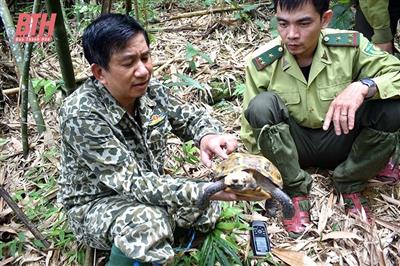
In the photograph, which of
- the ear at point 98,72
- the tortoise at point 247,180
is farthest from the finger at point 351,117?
the ear at point 98,72

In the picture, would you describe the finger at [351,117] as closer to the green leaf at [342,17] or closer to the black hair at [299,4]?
the black hair at [299,4]

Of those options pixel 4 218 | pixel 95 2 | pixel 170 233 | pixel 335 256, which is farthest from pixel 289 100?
pixel 95 2

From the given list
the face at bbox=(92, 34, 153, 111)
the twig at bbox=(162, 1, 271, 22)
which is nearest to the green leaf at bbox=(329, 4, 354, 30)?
the twig at bbox=(162, 1, 271, 22)

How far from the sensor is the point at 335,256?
2.58 meters

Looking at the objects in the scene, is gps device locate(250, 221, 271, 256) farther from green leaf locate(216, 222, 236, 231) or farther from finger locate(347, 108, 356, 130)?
finger locate(347, 108, 356, 130)

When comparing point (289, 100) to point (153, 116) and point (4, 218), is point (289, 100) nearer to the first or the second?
point (153, 116)

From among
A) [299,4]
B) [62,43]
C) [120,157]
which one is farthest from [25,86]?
[299,4]

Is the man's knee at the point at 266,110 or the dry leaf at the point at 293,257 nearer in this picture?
the dry leaf at the point at 293,257

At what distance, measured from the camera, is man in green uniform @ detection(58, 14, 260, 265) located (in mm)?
2105

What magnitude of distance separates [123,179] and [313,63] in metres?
1.40

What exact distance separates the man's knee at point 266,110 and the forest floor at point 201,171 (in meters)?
0.62

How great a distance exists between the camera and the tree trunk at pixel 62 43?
2883 mm

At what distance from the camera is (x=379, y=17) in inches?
138

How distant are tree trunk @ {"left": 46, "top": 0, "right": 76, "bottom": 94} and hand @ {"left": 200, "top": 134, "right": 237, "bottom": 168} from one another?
129cm
